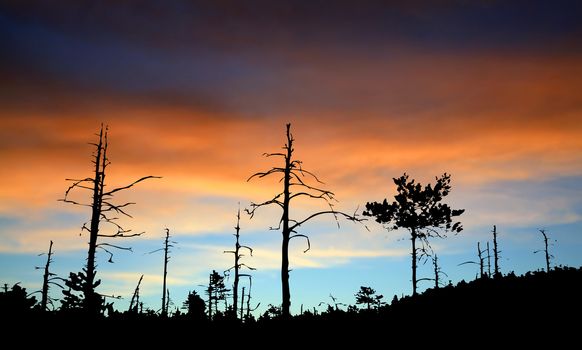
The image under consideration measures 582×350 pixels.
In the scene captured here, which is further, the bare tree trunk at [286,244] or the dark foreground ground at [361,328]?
the bare tree trunk at [286,244]

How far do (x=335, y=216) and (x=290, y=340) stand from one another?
9513 millimetres

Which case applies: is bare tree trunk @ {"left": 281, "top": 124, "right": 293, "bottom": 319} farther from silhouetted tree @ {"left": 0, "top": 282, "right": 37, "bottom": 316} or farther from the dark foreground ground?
silhouetted tree @ {"left": 0, "top": 282, "right": 37, "bottom": 316}

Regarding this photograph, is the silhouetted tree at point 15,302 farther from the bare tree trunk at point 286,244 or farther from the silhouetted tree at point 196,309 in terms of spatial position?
the bare tree trunk at point 286,244

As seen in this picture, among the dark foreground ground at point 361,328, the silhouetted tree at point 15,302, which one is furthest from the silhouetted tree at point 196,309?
the silhouetted tree at point 15,302

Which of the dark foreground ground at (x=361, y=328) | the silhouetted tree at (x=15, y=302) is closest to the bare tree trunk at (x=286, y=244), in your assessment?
the dark foreground ground at (x=361, y=328)

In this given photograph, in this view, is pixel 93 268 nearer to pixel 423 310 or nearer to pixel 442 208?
pixel 423 310

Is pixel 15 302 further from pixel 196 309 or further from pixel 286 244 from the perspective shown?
pixel 286 244

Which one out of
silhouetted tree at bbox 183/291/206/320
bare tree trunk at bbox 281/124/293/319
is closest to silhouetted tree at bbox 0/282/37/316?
silhouetted tree at bbox 183/291/206/320

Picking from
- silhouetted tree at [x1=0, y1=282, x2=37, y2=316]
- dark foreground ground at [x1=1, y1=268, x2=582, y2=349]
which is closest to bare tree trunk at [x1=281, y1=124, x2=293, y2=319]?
dark foreground ground at [x1=1, y1=268, x2=582, y2=349]

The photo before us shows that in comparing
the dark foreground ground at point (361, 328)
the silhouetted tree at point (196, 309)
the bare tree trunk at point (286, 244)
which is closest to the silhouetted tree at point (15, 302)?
the dark foreground ground at point (361, 328)

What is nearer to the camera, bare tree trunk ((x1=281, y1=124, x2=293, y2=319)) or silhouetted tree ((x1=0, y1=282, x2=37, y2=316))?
silhouetted tree ((x1=0, y1=282, x2=37, y2=316))

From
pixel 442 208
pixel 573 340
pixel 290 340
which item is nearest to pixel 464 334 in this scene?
pixel 573 340

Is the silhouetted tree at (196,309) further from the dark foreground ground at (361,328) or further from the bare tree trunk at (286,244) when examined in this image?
the bare tree trunk at (286,244)

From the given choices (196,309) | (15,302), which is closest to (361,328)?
(196,309)
